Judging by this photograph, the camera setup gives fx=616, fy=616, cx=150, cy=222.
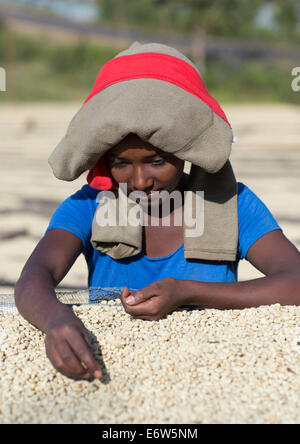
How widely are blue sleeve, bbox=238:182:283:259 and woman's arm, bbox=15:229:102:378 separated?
1.87ft

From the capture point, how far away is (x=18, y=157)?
9.12 m

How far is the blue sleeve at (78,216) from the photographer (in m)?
2.10

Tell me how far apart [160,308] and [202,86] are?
28.2 inches

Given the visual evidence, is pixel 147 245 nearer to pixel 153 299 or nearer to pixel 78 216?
pixel 78 216

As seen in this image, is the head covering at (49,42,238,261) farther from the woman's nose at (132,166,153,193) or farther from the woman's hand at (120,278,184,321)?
the woman's hand at (120,278,184,321)

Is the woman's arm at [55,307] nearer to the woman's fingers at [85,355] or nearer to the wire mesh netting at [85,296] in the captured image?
the woman's fingers at [85,355]

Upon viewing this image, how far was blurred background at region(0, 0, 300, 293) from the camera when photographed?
221 inches

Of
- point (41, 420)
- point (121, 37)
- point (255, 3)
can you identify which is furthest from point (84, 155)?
point (255, 3)

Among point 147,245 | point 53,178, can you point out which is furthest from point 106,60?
point 147,245

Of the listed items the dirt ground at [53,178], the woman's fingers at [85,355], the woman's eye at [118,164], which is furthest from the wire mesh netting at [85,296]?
the dirt ground at [53,178]

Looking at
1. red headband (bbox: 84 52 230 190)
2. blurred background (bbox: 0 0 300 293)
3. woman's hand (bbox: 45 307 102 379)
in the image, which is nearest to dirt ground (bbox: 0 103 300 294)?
blurred background (bbox: 0 0 300 293)

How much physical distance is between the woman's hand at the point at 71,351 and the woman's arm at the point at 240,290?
250mm

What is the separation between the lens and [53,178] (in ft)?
24.2

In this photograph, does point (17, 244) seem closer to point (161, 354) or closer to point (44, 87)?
point (161, 354)
